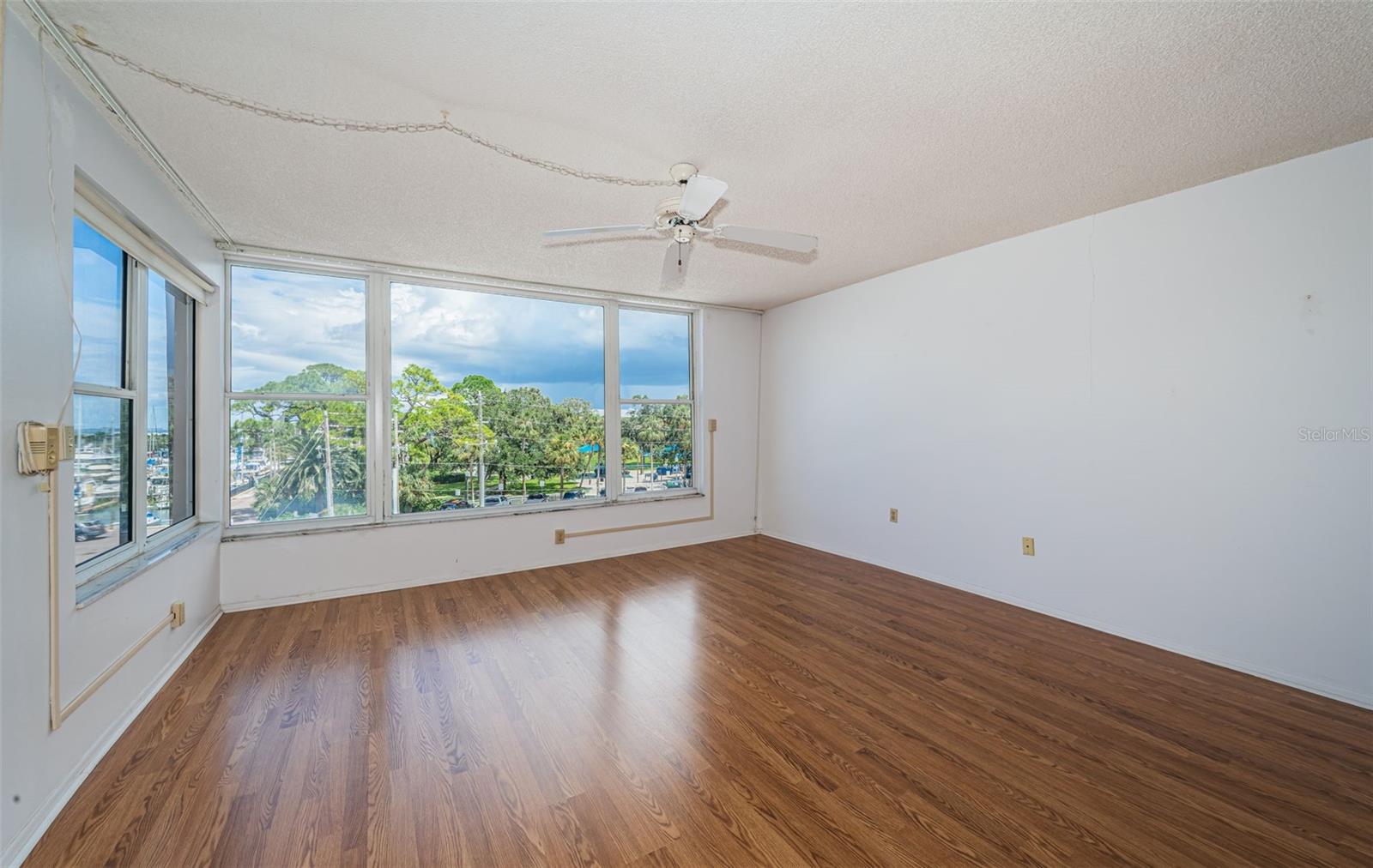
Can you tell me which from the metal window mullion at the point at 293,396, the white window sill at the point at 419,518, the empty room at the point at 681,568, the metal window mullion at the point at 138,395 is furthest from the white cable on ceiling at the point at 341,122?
the white window sill at the point at 419,518

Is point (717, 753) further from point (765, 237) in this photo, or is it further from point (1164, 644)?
point (1164, 644)

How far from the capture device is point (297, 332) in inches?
143

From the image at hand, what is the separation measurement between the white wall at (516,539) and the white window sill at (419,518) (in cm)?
3

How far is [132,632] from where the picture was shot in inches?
85.9

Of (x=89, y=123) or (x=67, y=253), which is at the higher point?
(x=89, y=123)

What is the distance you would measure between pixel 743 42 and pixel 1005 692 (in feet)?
9.43

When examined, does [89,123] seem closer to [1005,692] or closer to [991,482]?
[1005,692]

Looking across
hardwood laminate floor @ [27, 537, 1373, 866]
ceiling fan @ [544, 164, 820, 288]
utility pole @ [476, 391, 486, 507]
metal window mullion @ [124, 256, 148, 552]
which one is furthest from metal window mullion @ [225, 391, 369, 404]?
ceiling fan @ [544, 164, 820, 288]

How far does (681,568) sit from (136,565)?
10.8 feet

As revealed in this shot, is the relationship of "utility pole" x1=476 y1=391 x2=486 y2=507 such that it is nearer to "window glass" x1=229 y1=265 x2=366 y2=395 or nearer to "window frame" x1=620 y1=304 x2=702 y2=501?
"window glass" x1=229 y1=265 x2=366 y2=395

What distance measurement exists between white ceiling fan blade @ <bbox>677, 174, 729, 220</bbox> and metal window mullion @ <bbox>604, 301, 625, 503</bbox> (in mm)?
2642

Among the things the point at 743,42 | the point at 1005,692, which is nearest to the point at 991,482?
the point at 1005,692

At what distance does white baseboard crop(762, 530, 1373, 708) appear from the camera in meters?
2.28

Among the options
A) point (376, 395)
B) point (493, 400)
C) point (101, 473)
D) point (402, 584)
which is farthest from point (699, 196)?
point (402, 584)
